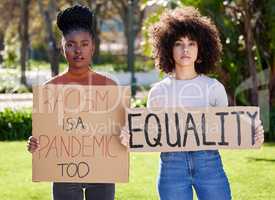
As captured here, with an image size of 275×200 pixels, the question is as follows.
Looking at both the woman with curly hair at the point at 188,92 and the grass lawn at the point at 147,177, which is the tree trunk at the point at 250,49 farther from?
the woman with curly hair at the point at 188,92

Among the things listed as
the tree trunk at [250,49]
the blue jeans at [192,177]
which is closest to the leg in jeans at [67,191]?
the blue jeans at [192,177]

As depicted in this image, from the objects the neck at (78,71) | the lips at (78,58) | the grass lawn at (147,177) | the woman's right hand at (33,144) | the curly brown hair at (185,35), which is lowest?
the grass lawn at (147,177)

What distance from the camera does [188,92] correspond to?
156 inches

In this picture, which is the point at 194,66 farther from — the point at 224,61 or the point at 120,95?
the point at 224,61

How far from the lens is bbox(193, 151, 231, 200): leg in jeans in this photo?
389cm

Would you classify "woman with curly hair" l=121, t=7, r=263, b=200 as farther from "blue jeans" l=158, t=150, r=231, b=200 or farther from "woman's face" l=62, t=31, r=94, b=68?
"woman's face" l=62, t=31, r=94, b=68

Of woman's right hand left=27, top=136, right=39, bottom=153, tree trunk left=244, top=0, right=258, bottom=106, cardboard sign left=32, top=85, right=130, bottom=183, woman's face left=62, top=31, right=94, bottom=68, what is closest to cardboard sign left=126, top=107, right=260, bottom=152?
cardboard sign left=32, top=85, right=130, bottom=183

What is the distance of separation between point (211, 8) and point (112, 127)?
7.43m

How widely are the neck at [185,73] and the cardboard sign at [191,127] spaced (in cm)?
19

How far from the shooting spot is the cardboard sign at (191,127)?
3.97 metres

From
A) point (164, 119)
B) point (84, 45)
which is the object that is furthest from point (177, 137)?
point (84, 45)

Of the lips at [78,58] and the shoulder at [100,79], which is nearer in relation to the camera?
the lips at [78,58]

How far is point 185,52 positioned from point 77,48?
63cm

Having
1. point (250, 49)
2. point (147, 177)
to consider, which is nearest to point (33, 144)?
point (147, 177)
